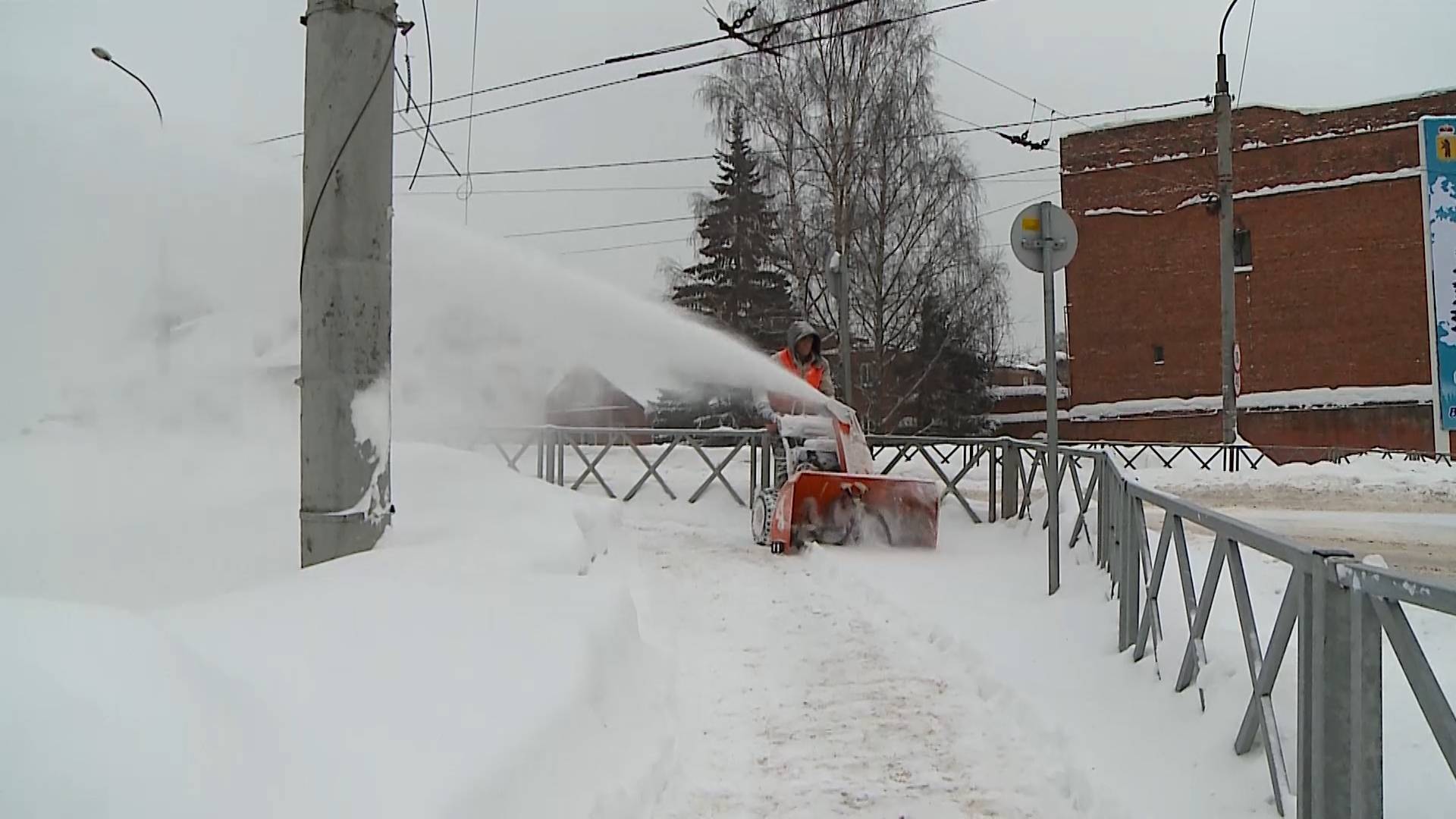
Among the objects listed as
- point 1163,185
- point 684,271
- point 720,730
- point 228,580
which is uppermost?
point 1163,185

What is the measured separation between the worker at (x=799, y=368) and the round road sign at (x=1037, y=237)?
3.46 meters

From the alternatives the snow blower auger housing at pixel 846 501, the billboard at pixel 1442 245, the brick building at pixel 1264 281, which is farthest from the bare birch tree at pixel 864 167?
the snow blower auger housing at pixel 846 501

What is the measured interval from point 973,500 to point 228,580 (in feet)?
32.5

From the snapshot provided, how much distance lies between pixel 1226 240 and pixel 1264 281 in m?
14.2

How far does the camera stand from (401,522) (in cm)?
668

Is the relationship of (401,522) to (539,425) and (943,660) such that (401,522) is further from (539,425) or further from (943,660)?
(539,425)

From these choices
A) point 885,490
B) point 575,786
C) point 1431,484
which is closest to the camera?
point 575,786

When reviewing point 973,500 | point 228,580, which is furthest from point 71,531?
point 973,500

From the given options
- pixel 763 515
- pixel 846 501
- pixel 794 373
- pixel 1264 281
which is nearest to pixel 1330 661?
pixel 846 501

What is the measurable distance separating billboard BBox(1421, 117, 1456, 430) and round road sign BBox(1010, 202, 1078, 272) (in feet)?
34.2

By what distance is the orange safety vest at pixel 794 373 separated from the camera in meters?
11.1

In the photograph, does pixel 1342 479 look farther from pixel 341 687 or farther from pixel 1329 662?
pixel 341 687

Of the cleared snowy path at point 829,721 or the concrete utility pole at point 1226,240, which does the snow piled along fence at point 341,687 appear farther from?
the concrete utility pole at point 1226,240

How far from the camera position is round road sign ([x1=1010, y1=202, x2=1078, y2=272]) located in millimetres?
7812
